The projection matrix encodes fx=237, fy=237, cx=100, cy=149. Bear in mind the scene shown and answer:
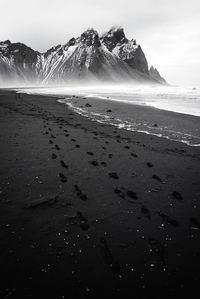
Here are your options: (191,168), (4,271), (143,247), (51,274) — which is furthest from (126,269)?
(191,168)

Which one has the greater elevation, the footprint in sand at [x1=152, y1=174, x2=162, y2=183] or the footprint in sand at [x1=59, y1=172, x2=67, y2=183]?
the footprint in sand at [x1=59, y1=172, x2=67, y2=183]

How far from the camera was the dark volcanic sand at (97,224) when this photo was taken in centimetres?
405

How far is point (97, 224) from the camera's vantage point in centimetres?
545

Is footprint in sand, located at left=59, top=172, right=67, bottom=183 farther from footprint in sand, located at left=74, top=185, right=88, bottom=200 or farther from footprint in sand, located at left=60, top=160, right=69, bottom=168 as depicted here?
footprint in sand, located at left=60, top=160, right=69, bottom=168

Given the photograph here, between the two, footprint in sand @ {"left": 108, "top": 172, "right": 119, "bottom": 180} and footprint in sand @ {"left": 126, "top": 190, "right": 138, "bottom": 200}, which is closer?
footprint in sand @ {"left": 126, "top": 190, "right": 138, "bottom": 200}

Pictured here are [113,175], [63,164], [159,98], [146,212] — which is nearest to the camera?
[146,212]

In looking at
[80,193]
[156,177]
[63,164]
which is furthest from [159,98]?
[80,193]

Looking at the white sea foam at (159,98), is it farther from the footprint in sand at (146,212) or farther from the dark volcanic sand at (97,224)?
the footprint in sand at (146,212)

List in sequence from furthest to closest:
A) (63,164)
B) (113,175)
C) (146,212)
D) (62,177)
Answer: (63,164) → (113,175) → (62,177) → (146,212)

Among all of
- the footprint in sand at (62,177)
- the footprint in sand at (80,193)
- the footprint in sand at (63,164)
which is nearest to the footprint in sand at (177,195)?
the footprint in sand at (80,193)

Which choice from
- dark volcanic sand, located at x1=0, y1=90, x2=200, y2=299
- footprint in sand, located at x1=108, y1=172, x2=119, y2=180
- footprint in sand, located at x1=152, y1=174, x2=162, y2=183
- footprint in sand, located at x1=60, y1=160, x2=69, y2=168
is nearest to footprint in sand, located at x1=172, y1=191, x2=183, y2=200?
dark volcanic sand, located at x1=0, y1=90, x2=200, y2=299

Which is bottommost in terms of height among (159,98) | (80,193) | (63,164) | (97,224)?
(97,224)

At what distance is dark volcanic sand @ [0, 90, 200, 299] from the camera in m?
4.05

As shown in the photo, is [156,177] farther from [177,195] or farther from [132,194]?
[132,194]
